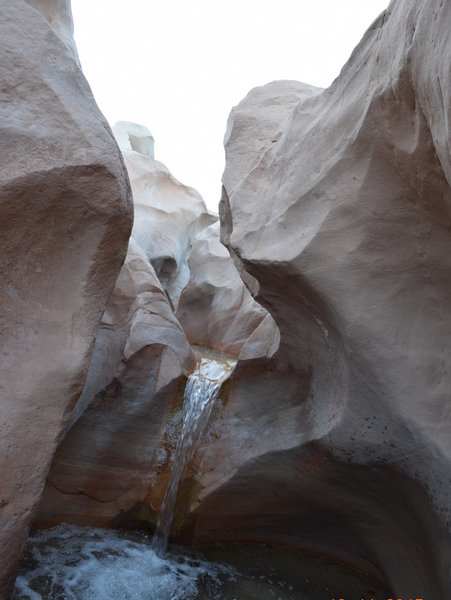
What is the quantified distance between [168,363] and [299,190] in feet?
7.15

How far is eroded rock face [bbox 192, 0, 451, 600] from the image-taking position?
3098 millimetres

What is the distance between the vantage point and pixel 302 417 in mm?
4590

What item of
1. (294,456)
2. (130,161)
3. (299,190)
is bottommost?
(130,161)

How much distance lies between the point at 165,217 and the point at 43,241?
28.8 feet

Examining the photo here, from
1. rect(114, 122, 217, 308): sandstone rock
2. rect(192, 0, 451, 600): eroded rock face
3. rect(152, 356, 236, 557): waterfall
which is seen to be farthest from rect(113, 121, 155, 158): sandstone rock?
rect(152, 356, 236, 557): waterfall

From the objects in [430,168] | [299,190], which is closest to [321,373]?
[299,190]

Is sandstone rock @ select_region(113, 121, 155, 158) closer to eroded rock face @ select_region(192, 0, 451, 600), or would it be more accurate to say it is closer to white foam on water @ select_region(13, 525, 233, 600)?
eroded rock face @ select_region(192, 0, 451, 600)

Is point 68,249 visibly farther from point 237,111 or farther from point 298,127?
point 237,111

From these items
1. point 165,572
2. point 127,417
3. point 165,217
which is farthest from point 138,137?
point 165,572

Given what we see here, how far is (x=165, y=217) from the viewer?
12.0 metres

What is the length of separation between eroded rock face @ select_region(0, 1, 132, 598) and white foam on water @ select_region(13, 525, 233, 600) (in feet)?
3.00

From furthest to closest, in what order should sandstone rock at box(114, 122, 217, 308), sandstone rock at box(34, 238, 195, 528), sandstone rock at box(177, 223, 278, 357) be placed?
sandstone rock at box(114, 122, 217, 308)
sandstone rock at box(177, 223, 278, 357)
sandstone rock at box(34, 238, 195, 528)

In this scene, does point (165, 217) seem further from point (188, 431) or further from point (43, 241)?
point (43, 241)

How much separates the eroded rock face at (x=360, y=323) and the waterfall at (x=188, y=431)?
209 millimetres
